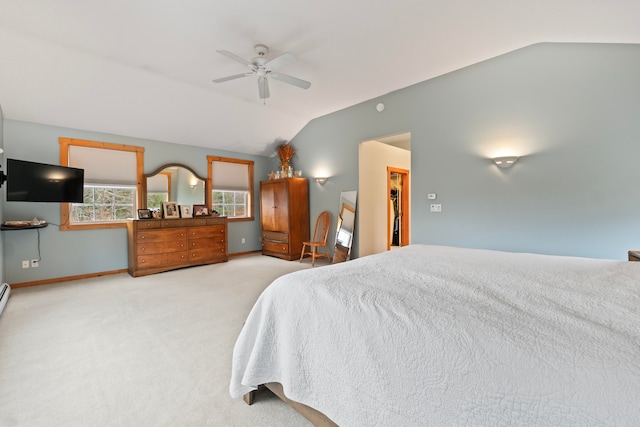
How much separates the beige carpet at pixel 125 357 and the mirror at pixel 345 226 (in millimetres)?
1810

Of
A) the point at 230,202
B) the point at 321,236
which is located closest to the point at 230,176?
the point at 230,202

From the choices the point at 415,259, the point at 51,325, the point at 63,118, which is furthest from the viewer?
the point at 63,118

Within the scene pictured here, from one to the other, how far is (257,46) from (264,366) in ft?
9.99

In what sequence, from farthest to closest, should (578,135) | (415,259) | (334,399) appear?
(578,135)
(415,259)
(334,399)

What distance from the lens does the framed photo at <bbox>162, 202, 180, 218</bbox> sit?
4938 millimetres

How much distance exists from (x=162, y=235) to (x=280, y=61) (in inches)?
133

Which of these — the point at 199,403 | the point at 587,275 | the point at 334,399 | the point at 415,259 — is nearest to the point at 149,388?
the point at 199,403

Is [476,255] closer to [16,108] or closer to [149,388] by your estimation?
[149,388]

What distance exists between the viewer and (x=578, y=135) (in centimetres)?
293

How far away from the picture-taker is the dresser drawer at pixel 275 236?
5631mm

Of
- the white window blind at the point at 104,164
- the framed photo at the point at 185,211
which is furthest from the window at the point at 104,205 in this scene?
the framed photo at the point at 185,211

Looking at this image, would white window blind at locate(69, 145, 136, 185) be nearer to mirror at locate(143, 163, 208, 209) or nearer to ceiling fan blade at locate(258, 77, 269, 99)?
mirror at locate(143, 163, 208, 209)

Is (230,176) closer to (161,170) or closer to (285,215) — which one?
(161,170)

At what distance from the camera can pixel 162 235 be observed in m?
4.62
